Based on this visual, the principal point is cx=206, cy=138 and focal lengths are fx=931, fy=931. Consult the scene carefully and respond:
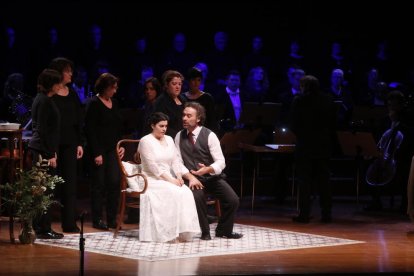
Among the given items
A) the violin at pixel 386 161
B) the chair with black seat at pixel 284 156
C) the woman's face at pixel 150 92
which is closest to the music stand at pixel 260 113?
the chair with black seat at pixel 284 156

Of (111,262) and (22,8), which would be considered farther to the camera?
(22,8)

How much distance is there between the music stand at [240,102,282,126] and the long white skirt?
2.99m

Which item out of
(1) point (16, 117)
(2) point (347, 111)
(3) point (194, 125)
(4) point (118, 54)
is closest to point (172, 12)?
(4) point (118, 54)

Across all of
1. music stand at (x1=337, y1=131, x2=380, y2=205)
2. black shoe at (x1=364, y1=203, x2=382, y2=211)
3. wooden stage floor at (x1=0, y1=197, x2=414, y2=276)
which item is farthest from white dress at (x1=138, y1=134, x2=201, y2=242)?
black shoe at (x1=364, y1=203, x2=382, y2=211)

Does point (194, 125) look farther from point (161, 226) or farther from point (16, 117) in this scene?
point (16, 117)

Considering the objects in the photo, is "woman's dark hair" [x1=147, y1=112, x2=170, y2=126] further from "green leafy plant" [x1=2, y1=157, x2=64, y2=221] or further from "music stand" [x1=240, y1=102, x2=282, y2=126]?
"music stand" [x1=240, y1=102, x2=282, y2=126]

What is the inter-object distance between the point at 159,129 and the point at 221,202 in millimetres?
856

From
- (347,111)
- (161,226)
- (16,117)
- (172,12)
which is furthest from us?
(172,12)

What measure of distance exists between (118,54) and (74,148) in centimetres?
416

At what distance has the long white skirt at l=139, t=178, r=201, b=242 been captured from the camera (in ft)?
25.7

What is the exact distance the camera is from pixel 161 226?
25.6 feet

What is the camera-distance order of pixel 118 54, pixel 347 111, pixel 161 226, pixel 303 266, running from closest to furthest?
1. pixel 303 266
2. pixel 161 226
3. pixel 347 111
4. pixel 118 54

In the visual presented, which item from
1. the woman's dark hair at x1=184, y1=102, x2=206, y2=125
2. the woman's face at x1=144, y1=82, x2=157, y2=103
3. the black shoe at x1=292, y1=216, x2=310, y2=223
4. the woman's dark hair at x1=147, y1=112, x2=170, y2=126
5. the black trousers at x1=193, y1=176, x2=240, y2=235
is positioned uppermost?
the woman's face at x1=144, y1=82, x2=157, y2=103

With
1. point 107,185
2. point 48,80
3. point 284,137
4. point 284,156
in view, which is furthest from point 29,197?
point 284,156
